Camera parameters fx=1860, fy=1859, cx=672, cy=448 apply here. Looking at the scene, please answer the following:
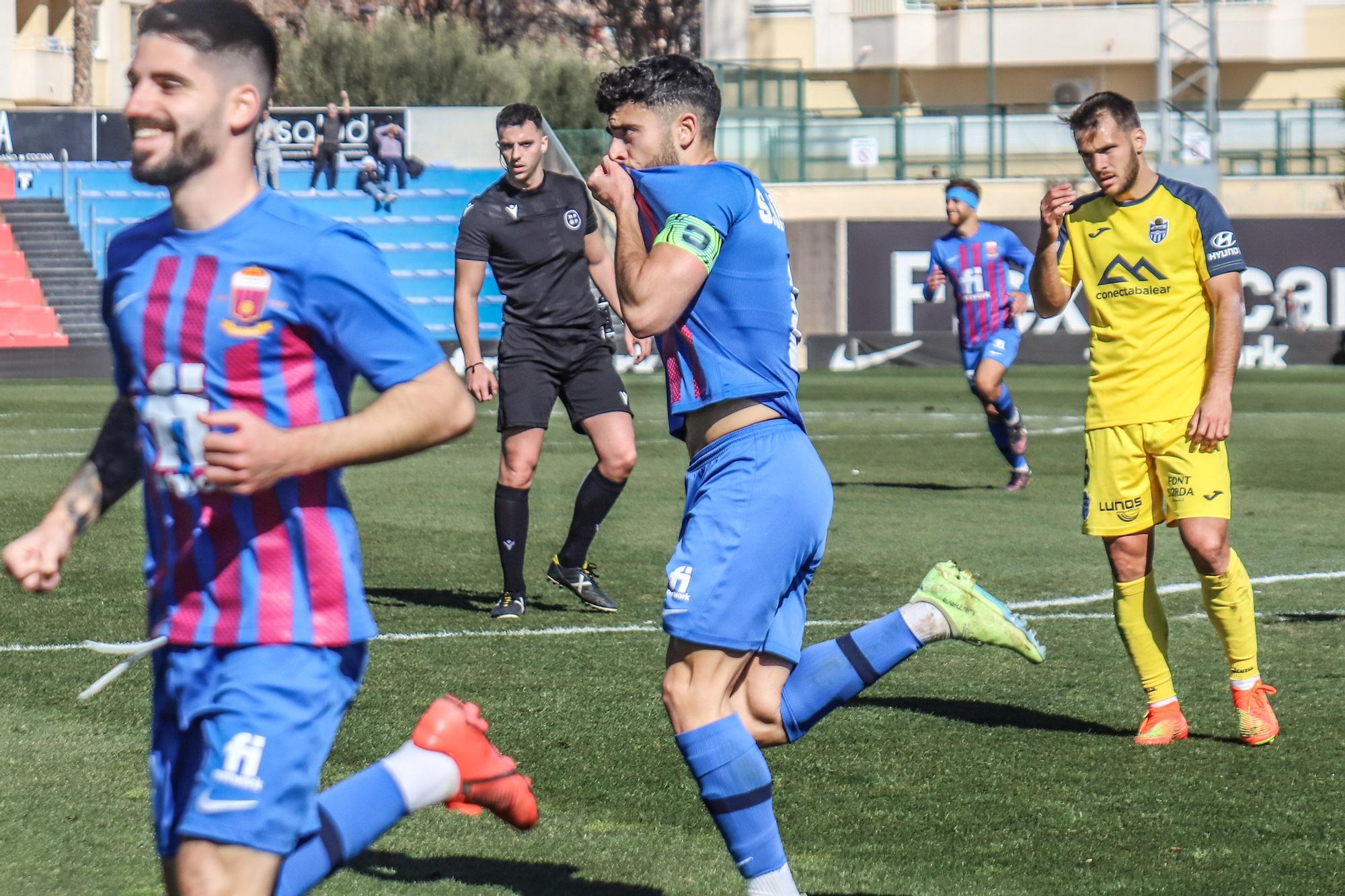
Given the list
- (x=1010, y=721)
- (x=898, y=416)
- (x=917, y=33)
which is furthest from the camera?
(x=917, y=33)

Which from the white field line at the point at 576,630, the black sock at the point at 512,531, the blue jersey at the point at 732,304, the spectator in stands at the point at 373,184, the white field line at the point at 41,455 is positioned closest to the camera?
the blue jersey at the point at 732,304

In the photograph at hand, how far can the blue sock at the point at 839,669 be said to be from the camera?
4.61 m

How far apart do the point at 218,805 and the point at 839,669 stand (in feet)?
6.76

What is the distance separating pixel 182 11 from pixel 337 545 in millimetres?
919

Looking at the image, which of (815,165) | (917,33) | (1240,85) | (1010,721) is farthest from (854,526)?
(1240,85)

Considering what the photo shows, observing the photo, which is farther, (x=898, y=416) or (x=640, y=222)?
(x=898, y=416)

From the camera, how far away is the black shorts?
8391 millimetres

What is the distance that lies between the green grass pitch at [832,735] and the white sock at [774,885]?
33 centimetres

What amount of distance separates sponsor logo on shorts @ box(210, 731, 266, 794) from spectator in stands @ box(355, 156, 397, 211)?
109 feet

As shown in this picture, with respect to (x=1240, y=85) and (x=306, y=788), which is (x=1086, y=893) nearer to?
(x=306, y=788)

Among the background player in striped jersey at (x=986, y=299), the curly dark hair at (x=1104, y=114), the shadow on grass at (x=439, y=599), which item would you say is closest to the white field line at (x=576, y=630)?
the shadow on grass at (x=439, y=599)

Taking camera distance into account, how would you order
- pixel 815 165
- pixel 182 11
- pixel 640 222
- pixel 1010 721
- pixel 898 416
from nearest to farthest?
pixel 182 11
pixel 640 222
pixel 1010 721
pixel 898 416
pixel 815 165

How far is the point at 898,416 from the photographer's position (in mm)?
20078

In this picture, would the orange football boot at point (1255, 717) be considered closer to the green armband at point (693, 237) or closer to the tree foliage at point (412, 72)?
the green armband at point (693, 237)
